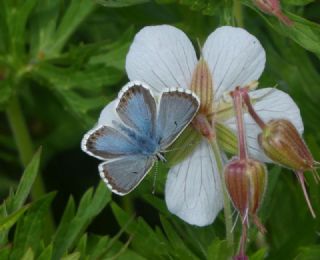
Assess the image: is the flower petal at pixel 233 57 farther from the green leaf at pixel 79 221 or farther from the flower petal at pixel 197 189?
the green leaf at pixel 79 221

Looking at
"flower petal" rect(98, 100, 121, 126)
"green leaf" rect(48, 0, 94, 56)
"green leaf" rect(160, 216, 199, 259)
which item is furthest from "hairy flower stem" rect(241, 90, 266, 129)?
"green leaf" rect(48, 0, 94, 56)

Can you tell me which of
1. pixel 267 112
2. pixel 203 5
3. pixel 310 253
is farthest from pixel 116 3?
pixel 310 253

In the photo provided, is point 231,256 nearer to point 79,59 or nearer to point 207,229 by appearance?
point 207,229

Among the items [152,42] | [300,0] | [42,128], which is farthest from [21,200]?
[42,128]

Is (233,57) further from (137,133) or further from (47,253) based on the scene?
(47,253)

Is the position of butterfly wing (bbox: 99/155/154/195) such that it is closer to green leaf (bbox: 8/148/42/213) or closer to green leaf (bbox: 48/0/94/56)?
green leaf (bbox: 8/148/42/213)

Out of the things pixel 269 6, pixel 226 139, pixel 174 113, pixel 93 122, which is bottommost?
pixel 93 122

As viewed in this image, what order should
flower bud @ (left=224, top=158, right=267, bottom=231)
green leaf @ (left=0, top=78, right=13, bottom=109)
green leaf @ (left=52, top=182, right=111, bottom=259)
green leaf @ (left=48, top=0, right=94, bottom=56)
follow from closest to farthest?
flower bud @ (left=224, top=158, right=267, bottom=231)
green leaf @ (left=52, top=182, right=111, bottom=259)
green leaf @ (left=0, top=78, right=13, bottom=109)
green leaf @ (left=48, top=0, right=94, bottom=56)
